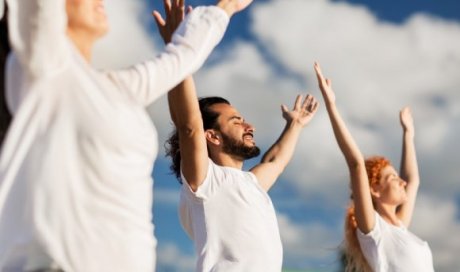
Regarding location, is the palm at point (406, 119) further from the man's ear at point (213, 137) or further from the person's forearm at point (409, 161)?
the man's ear at point (213, 137)

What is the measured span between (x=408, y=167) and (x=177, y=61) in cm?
563

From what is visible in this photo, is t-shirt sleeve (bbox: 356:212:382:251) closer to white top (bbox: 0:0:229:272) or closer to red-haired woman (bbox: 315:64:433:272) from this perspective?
red-haired woman (bbox: 315:64:433:272)

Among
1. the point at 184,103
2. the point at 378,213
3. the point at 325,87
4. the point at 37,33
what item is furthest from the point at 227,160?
the point at 37,33

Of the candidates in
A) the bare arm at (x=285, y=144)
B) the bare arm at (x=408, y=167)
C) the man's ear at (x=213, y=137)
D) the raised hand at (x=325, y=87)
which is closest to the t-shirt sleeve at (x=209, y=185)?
the man's ear at (x=213, y=137)

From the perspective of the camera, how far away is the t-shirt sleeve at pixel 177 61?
9.42 feet

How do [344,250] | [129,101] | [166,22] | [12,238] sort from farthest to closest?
1. [344,250]
2. [166,22]
3. [129,101]
4. [12,238]

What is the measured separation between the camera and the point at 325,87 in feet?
20.7

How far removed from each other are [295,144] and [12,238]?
3.91 metres

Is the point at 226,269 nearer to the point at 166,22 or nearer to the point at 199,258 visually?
the point at 199,258

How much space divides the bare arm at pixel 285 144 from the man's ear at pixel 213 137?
442 millimetres

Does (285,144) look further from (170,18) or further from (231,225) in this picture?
(170,18)

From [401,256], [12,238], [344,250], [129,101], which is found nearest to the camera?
[12,238]

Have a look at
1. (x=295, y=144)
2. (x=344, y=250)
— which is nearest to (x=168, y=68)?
(x=295, y=144)

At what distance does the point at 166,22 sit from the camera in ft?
12.8
